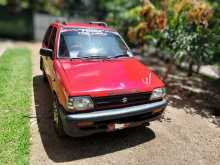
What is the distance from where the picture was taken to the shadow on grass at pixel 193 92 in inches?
295

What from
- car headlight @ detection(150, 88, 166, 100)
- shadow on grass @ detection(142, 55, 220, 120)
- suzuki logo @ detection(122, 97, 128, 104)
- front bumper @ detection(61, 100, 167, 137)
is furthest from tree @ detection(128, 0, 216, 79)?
suzuki logo @ detection(122, 97, 128, 104)

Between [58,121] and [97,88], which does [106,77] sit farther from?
[58,121]

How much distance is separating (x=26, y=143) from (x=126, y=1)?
389 inches

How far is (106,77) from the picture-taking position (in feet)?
16.6

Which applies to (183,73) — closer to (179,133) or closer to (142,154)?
(179,133)

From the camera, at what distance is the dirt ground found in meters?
4.79

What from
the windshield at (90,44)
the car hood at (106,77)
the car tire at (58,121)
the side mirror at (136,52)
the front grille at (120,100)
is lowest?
the side mirror at (136,52)

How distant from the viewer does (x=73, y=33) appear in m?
6.21

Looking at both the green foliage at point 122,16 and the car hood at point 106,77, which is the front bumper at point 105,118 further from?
the green foliage at point 122,16

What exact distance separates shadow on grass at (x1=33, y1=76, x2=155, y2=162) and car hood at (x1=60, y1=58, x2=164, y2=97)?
41.1 inches

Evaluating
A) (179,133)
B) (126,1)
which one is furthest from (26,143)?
(126,1)

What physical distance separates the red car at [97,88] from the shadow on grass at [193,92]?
7.76 feet

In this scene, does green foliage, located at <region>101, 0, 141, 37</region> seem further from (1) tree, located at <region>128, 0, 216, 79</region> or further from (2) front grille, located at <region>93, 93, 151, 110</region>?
(2) front grille, located at <region>93, 93, 151, 110</region>

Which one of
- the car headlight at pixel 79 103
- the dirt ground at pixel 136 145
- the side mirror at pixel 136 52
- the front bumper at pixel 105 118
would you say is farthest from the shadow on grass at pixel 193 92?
the car headlight at pixel 79 103
